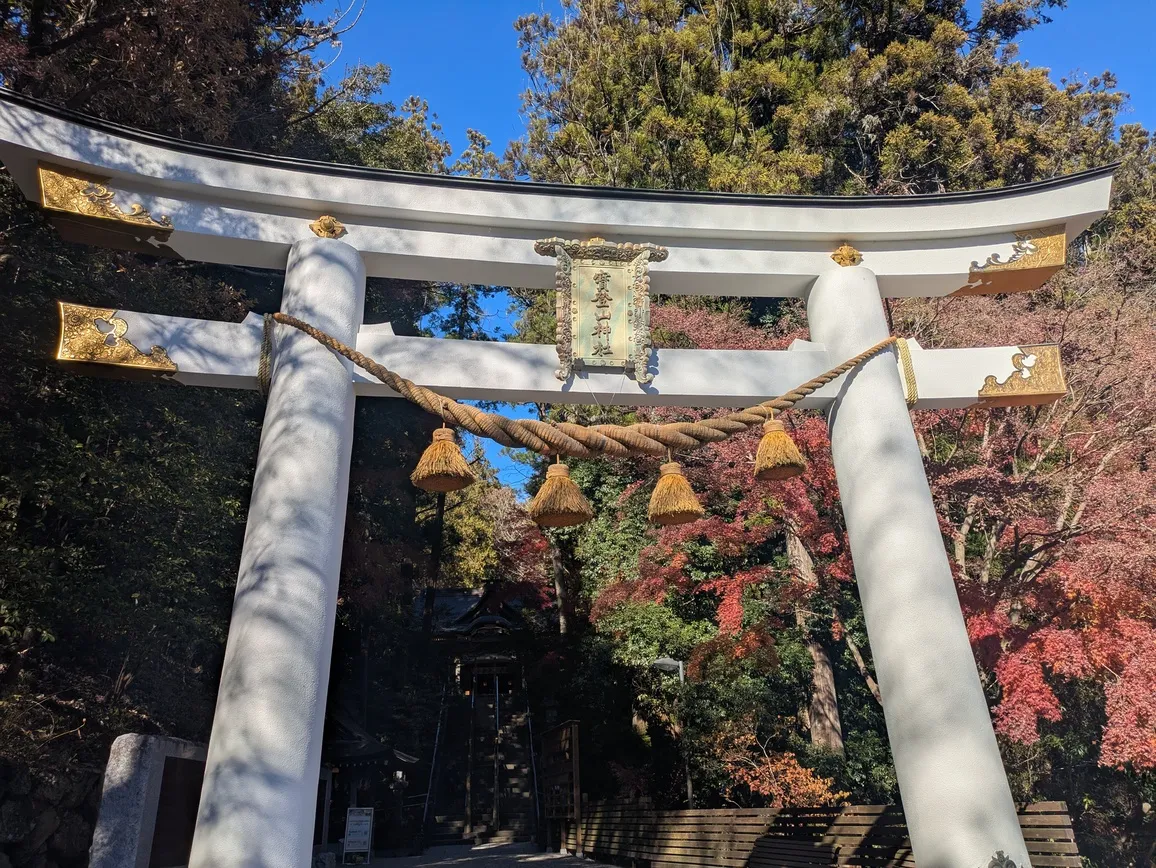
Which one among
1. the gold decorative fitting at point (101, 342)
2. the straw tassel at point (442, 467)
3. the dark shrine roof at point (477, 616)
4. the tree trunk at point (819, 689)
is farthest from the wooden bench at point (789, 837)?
the dark shrine roof at point (477, 616)

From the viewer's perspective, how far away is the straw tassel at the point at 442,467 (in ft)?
12.7

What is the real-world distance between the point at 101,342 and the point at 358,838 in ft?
31.3

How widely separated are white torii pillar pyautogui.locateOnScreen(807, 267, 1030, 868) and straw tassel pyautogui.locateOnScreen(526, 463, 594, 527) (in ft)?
5.22

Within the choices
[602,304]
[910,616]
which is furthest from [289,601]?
[910,616]

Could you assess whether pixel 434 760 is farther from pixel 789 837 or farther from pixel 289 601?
pixel 289 601

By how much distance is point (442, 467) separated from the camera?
3893 millimetres

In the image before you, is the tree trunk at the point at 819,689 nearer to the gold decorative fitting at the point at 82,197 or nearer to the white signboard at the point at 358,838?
the white signboard at the point at 358,838

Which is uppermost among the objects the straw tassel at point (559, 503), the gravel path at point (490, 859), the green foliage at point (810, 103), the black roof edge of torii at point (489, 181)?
the green foliage at point (810, 103)

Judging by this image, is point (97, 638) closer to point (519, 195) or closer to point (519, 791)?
point (519, 195)

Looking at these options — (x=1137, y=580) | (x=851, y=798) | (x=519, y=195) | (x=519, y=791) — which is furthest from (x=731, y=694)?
(x=519, y=791)

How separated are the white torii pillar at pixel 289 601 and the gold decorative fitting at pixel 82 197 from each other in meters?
0.80

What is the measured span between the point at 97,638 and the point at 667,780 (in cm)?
736

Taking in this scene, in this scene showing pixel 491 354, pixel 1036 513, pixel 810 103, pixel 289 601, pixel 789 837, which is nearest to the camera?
pixel 289 601

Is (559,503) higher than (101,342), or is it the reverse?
(101,342)
